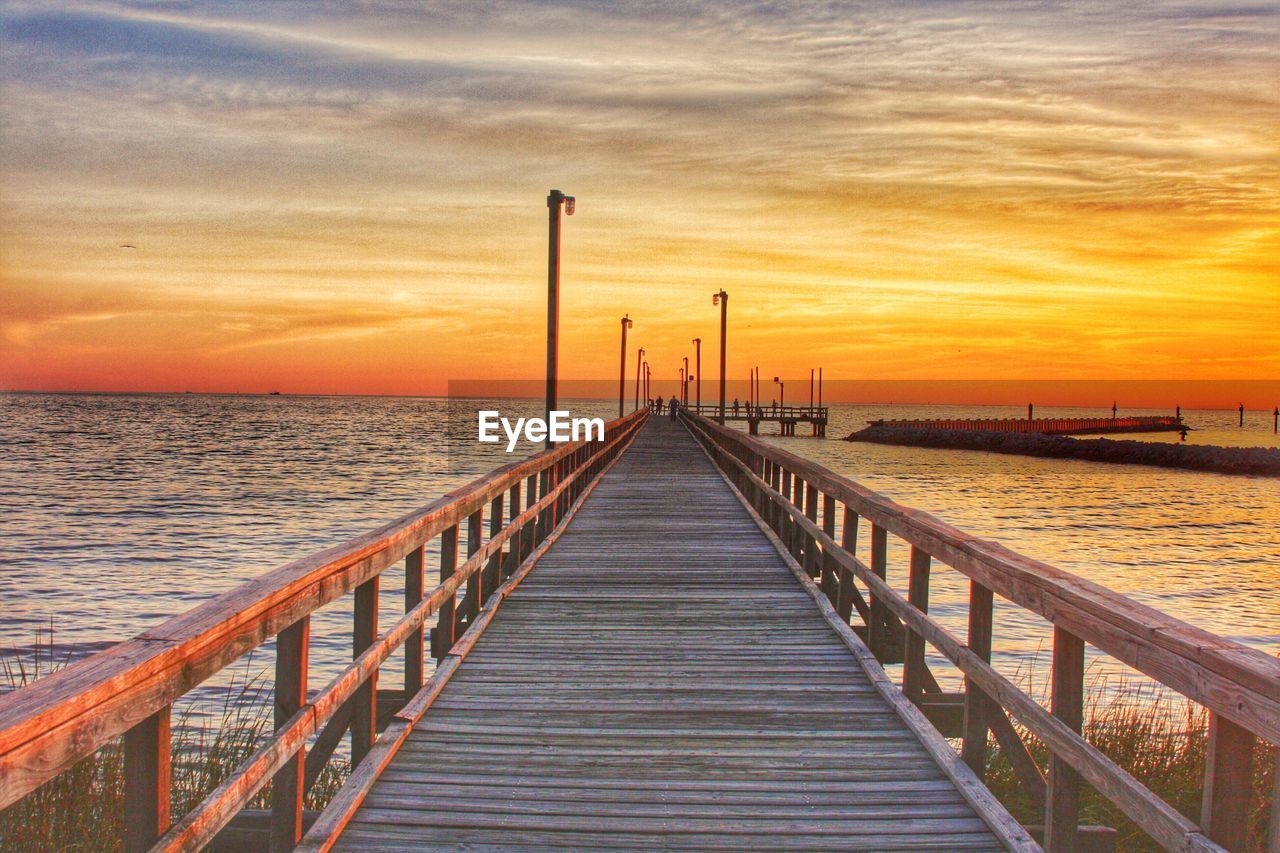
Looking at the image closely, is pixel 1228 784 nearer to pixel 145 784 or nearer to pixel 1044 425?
pixel 145 784

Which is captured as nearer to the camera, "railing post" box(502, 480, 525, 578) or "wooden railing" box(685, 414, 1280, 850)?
"wooden railing" box(685, 414, 1280, 850)

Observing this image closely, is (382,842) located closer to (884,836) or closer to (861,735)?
(884,836)

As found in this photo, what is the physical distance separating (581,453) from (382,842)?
12561 mm

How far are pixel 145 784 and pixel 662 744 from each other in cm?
242

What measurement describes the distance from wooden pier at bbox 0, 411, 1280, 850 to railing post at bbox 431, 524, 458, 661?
0.8 inches

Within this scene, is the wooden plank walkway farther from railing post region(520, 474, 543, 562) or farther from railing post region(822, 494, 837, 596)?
railing post region(520, 474, 543, 562)

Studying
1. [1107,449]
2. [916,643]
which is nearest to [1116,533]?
[916,643]

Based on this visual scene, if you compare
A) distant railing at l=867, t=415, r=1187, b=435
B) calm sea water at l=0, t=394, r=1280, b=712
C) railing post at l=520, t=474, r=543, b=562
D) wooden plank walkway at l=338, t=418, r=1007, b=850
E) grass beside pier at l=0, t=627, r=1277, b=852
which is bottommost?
calm sea water at l=0, t=394, r=1280, b=712

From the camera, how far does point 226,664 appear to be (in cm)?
251

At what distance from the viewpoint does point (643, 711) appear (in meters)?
4.69

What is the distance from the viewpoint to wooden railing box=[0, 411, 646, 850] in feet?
6.02

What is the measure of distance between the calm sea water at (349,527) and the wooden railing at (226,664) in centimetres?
620

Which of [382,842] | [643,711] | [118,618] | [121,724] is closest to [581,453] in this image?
[118,618]

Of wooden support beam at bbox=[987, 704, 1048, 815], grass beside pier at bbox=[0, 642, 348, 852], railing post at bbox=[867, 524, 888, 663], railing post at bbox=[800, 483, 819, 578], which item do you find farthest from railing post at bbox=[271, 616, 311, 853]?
railing post at bbox=[800, 483, 819, 578]
